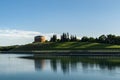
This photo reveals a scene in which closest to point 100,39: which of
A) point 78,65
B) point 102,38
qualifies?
point 102,38

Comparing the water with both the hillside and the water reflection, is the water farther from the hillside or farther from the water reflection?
the hillside

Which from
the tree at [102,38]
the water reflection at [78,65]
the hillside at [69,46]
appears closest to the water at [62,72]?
the water reflection at [78,65]

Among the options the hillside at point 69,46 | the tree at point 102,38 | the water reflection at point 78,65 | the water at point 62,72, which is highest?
the tree at point 102,38

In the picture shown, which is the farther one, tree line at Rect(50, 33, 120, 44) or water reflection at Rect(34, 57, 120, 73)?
tree line at Rect(50, 33, 120, 44)

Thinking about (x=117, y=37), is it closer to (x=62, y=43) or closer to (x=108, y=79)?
(x=62, y=43)

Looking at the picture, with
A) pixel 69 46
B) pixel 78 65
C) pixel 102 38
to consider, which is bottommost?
pixel 78 65

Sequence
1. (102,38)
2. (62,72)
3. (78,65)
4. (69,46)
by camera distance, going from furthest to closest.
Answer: (102,38) < (69,46) < (78,65) < (62,72)

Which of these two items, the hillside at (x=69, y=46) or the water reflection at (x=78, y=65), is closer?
the water reflection at (x=78, y=65)

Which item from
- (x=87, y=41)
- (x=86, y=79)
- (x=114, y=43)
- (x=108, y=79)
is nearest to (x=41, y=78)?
(x=86, y=79)

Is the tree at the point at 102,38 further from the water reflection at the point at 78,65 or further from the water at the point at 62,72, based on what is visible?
the water at the point at 62,72

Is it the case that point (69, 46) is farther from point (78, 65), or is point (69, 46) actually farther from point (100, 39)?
point (78, 65)

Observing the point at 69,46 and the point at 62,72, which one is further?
the point at 69,46

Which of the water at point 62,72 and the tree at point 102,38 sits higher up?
the tree at point 102,38

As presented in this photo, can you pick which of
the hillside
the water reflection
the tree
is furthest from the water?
the tree
